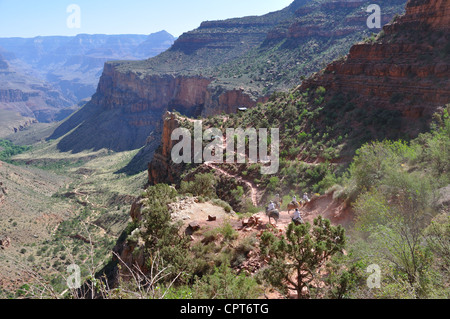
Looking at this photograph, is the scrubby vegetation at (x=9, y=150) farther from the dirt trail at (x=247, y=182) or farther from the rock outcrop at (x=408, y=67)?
the rock outcrop at (x=408, y=67)

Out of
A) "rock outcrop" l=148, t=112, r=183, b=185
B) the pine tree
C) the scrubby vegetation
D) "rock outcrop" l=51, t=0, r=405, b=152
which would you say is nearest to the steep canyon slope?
"rock outcrop" l=51, t=0, r=405, b=152

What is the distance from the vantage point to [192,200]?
17.0 metres

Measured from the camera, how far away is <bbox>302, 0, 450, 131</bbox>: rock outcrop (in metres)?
22.1

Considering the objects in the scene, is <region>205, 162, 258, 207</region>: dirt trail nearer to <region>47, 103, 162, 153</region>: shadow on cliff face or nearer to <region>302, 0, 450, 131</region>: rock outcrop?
<region>302, 0, 450, 131</region>: rock outcrop

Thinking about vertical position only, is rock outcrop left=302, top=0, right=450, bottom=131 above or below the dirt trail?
above

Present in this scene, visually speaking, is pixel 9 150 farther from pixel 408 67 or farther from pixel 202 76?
pixel 408 67

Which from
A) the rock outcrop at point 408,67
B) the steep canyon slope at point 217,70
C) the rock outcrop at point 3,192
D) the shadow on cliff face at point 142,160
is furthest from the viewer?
the shadow on cliff face at point 142,160

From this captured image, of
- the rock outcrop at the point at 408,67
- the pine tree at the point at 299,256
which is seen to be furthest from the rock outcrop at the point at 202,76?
the pine tree at the point at 299,256

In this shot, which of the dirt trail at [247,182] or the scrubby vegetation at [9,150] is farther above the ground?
the dirt trail at [247,182]

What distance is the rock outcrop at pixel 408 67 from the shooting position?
22.1 metres

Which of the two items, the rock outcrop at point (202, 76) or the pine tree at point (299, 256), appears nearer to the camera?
the pine tree at point (299, 256)
